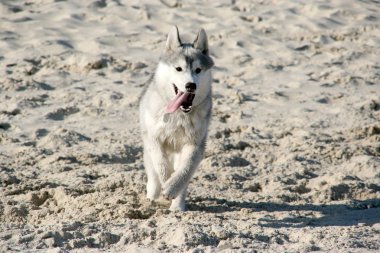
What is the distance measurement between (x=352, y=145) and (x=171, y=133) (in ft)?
9.16

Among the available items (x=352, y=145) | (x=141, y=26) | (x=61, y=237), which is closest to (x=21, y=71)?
(x=141, y=26)

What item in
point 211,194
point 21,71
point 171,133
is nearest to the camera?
point 171,133

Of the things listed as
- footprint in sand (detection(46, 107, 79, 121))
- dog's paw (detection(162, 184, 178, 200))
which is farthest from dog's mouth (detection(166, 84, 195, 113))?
footprint in sand (detection(46, 107, 79, 121))

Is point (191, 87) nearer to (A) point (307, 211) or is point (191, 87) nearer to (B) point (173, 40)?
(B) point (173, 40)

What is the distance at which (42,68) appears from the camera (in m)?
9.84

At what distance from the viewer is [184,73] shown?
6.23 meters

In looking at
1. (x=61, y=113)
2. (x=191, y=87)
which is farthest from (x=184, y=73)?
(x=61, y=113)

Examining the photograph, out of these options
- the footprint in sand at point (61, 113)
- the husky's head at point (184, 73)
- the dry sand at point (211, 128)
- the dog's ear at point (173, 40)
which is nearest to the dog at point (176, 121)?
the husky's head at point (184, 73)

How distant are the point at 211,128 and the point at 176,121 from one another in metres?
2.50

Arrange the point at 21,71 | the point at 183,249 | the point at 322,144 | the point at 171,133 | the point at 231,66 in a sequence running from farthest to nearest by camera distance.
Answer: the point at 231,66 < the point at 21,71 < the point at 322,144 < the point at 171,133 < the point at 183,249

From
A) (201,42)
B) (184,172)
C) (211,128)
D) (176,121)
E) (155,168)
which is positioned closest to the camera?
(184,172)

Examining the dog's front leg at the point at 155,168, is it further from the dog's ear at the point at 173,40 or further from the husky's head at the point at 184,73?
the dog's ear at the point at 173,40

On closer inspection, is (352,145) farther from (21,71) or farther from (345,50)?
(21,71)

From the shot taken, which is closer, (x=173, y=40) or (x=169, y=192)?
(x=169, y=192)
